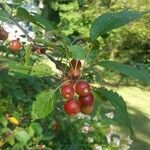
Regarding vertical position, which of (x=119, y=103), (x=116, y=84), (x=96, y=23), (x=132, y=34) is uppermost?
(x=96, y=23)

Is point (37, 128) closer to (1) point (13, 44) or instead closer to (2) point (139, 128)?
(1) point (13, 44)

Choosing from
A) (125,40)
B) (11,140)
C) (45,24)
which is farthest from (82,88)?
(125,40)

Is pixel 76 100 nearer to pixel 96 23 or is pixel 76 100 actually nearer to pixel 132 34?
pixel 96 23

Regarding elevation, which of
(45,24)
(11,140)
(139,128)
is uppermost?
(45,24)

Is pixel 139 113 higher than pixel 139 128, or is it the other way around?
pixel 139 128

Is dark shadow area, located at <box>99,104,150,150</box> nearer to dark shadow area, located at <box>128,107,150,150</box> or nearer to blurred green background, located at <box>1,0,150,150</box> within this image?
dark shadow area, located at <box>128,107,150,150</box>

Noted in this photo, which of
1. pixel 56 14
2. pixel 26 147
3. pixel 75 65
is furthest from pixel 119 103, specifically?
pixel 56 14

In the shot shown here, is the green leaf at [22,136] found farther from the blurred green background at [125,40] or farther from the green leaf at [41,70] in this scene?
the blurred green background at [125,40]

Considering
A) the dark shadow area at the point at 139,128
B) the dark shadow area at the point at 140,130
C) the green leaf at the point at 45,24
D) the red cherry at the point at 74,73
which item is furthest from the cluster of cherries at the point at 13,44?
the dark shadow area at the point at 140,130

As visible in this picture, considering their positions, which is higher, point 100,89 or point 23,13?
point 23,13
